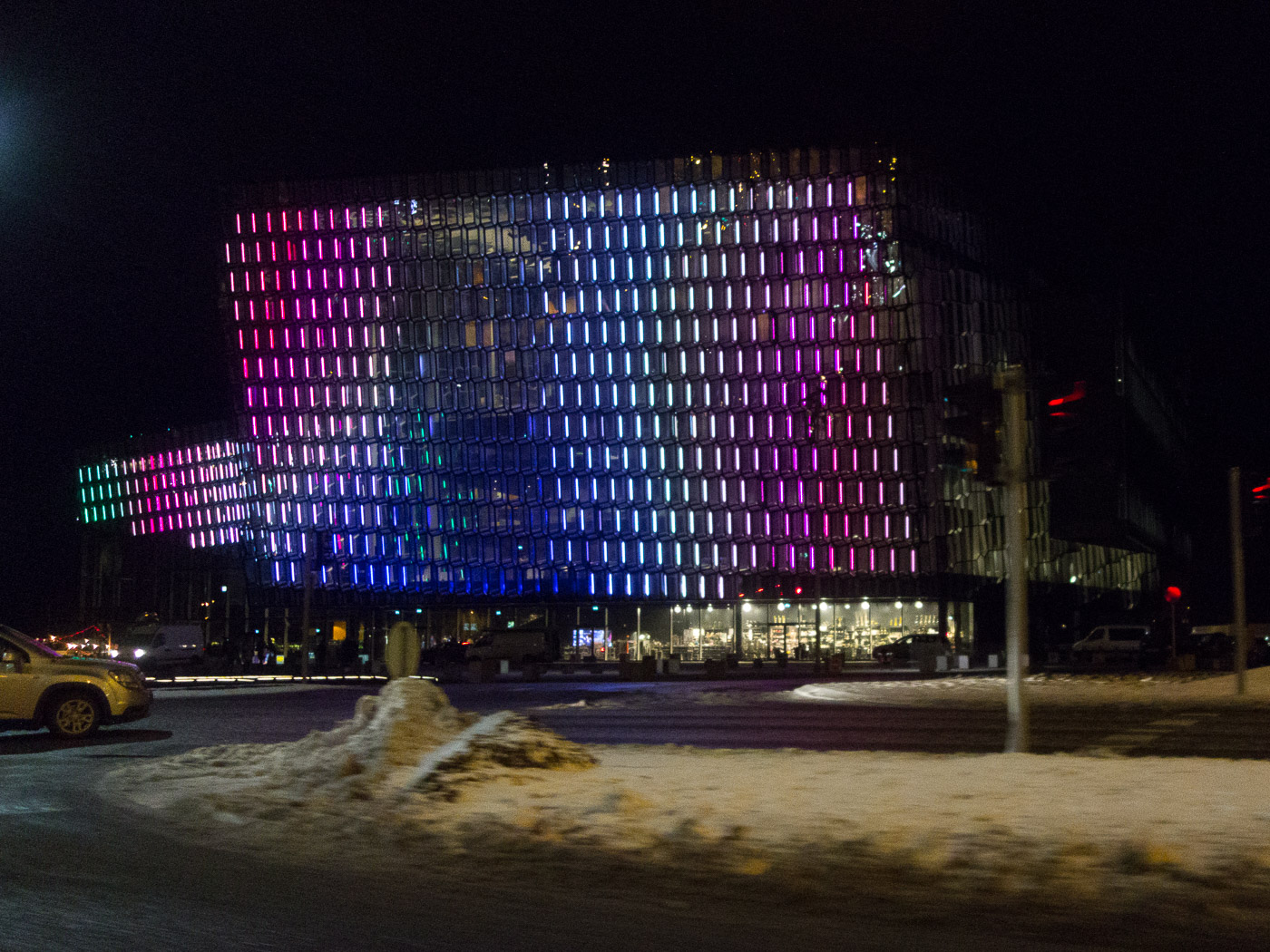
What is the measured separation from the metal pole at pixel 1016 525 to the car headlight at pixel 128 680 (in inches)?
474

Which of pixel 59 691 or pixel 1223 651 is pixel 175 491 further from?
pixel 59 691

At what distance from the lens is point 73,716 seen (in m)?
17.8

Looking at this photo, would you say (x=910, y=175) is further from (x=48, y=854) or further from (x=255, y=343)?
(x=48, y=854)

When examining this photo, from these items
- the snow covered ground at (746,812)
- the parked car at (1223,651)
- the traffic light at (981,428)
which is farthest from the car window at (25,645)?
the parked car at (1223,651)

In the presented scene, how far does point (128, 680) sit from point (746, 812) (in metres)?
12.0

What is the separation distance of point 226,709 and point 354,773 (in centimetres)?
1468

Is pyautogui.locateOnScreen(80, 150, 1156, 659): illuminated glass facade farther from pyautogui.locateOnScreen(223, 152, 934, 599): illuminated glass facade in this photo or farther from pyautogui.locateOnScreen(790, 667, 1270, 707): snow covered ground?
pyautogui.locateOnScreen(790, 667, 1270, 707): snow covered ground

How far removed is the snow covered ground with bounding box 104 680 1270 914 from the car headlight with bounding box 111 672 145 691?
17.3ft

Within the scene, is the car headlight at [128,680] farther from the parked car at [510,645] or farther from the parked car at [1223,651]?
the parked car at [510,645]

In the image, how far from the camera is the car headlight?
18.1m

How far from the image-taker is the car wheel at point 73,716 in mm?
17625

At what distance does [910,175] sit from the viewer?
6988 cm

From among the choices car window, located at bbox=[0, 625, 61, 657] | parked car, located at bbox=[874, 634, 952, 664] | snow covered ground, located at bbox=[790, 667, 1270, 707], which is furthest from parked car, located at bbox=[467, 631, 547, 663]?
car window, located at bbox=[0, 625, 61, 657]

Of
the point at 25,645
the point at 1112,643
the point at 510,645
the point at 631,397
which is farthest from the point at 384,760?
the point at 631,397
